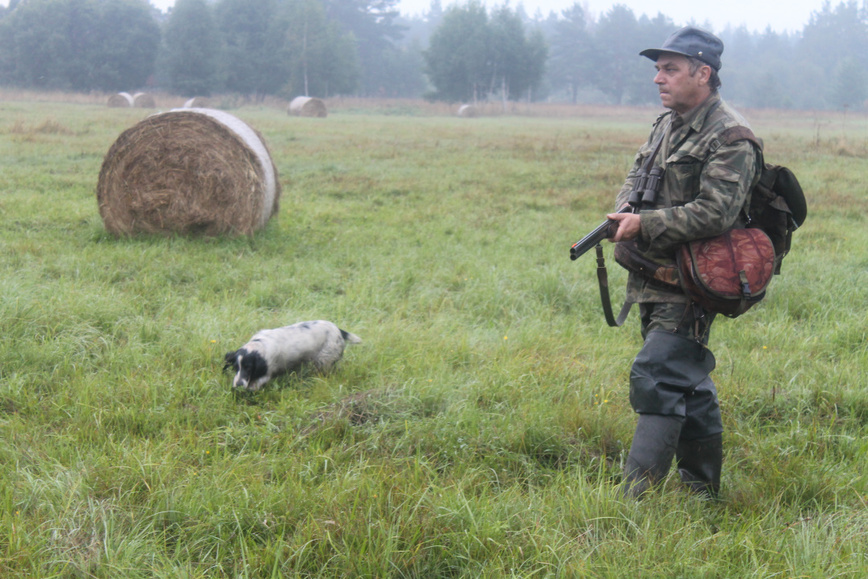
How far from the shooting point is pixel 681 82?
300cm

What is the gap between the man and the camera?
2.85 meters

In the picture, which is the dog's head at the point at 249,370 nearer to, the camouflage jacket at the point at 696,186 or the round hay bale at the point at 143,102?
the camouflage jacket at the point at 696,186

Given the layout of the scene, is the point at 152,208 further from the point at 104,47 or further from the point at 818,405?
the point at 104,47

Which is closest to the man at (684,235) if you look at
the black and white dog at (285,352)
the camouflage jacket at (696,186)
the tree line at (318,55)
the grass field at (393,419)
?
the camouflage jacket at (696,186)

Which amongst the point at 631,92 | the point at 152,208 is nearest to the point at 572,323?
the point at 152,208

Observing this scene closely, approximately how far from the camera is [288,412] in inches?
150

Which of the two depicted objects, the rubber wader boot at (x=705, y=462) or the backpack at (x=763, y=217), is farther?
the rubber wader boot at (x=705, y=462)

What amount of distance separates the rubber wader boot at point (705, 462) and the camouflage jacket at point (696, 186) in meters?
0.66

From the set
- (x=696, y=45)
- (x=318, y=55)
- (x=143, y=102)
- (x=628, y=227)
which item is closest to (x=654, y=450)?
(x=628, y=227)

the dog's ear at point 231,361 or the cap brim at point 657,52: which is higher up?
the cap brim at point 657,52

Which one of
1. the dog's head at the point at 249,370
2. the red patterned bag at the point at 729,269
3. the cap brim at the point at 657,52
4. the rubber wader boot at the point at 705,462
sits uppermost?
the cap brim at the point at 657,52

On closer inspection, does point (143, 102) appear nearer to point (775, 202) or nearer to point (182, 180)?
point (182, 180)

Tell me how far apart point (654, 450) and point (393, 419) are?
4.66 feet

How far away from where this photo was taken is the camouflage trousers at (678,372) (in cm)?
294
